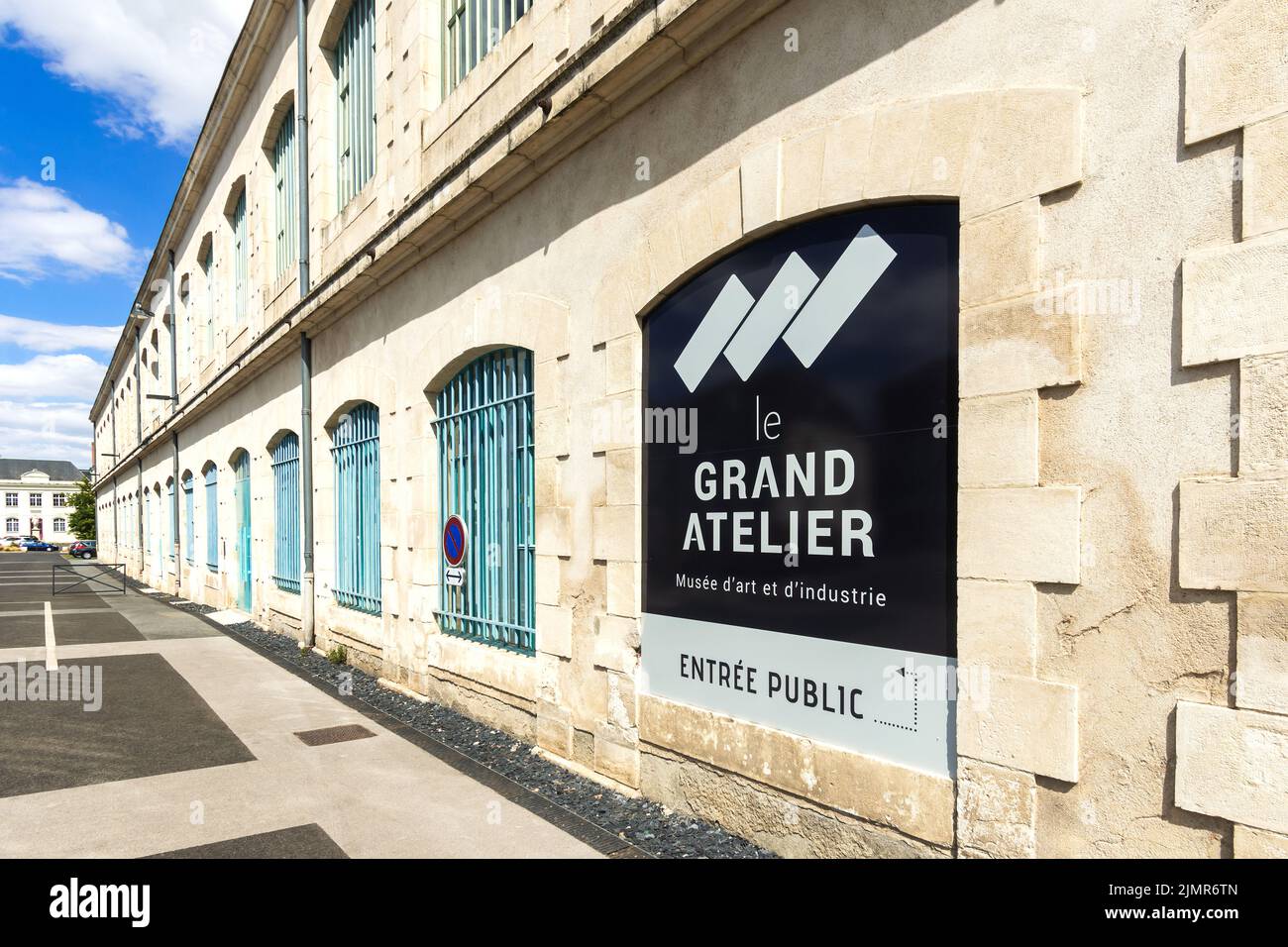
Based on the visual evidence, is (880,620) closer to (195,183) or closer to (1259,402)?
(1259,402)

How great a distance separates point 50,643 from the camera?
11.0 metres

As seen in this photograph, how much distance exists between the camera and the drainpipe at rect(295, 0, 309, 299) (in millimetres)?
11352

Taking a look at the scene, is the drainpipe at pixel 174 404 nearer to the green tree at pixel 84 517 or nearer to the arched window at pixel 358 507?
the arched window at pixel 358 507

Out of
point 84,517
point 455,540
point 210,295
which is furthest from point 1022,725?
point 84,517

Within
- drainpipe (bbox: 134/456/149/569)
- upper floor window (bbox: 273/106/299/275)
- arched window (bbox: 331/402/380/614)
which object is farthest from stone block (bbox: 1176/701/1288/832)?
drainpipe (bbox: 134/456/149/569)

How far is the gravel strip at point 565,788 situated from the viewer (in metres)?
4.27

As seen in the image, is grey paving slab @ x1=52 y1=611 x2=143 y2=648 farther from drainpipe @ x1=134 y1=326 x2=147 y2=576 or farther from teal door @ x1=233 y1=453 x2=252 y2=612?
drainpipe @ x1=134 y1=326 x2=147 y2=576

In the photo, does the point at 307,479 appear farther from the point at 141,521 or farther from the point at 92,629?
the point at 141,521

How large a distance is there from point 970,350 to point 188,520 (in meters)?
23.1

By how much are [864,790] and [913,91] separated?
3202mm

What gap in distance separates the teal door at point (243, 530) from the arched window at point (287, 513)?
2628 millimetres

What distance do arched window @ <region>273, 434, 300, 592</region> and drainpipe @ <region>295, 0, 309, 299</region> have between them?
284 cm

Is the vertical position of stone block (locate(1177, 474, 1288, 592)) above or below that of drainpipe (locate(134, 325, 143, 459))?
below

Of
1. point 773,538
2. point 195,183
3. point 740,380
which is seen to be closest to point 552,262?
point 740,380
